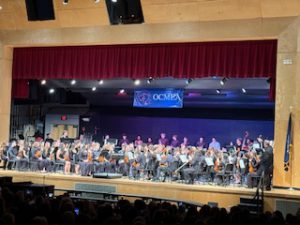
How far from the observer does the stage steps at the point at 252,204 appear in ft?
45.4

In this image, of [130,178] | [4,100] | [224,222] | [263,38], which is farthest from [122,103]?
[224,222]

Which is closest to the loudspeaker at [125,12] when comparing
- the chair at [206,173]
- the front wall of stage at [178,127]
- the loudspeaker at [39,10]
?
the loudspeaker at [39,10]

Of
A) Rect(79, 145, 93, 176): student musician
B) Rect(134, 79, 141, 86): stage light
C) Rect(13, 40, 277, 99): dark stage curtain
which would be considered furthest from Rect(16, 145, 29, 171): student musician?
Rect(134, 79, 141, 86): stage light

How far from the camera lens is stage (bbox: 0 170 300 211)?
46.2ft

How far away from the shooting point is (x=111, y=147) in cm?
1791

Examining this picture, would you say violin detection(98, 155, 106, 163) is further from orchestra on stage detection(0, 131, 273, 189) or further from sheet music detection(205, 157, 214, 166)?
sheet music detection(205, 157, 214, 166)

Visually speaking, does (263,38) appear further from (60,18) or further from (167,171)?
(60,18)

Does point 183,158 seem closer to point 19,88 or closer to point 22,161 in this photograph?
point 22,161

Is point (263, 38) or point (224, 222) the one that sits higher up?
point (263, 38)

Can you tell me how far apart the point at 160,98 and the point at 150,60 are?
449 centimetres

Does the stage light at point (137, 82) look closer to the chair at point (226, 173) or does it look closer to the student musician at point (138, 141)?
the student musician at point (138, 141)

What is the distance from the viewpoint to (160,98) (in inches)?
860

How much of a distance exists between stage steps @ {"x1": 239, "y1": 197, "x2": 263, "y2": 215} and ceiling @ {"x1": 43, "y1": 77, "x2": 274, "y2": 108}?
26.1ft

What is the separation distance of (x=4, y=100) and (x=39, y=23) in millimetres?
3254
